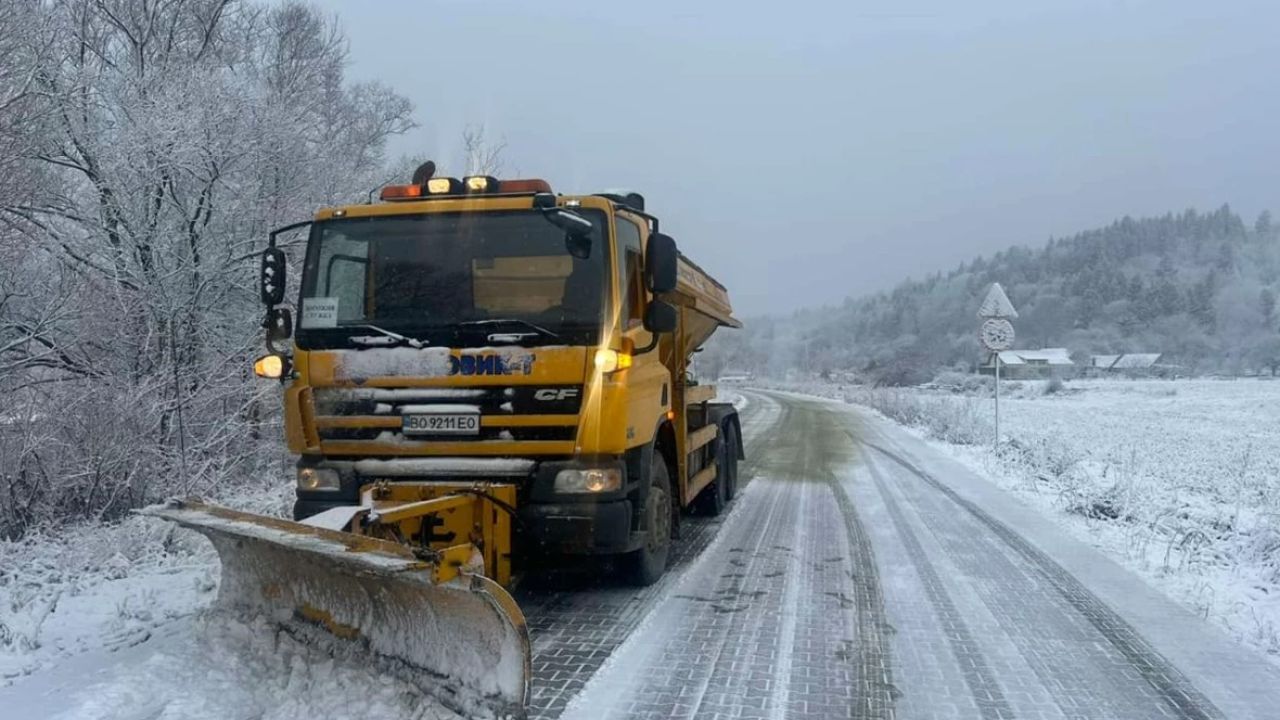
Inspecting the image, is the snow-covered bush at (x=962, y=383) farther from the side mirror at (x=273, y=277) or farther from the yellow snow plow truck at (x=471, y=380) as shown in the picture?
the side mirror at (x=273, y=277)

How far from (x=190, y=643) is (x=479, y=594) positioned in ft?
6.85

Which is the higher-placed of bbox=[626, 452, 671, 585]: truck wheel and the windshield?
the windshield

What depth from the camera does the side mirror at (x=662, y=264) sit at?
18.5 ft

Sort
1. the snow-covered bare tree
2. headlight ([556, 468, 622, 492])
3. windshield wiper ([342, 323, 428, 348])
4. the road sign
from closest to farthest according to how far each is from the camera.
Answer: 1. headlight ([556, 468, 622, 492])
2. windshield wiper ([342, 323, 428, 348])
3. the snow-covered bare tree
4. the road sign

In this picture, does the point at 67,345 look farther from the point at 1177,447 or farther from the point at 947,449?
the point at 1177,447

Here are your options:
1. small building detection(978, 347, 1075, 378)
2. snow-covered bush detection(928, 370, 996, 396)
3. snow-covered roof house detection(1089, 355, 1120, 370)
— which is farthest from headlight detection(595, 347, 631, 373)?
snow-covered roof house detection(1089, 355, 1120, 370)

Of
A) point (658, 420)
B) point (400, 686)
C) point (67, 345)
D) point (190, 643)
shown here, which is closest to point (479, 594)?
point (400, 686)

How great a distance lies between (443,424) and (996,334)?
1362 centimetres

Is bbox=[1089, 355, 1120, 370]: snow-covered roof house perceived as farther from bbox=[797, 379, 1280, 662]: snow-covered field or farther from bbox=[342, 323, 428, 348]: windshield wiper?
bbox=[342, 323, 428, 348]: windshield wiper

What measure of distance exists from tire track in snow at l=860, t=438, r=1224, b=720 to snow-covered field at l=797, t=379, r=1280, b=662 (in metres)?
0.66

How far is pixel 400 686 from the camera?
3.83 meters

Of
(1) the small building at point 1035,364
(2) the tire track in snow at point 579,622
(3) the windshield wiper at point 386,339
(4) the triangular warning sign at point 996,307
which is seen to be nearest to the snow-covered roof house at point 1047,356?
(1) the small building at point 1035,364

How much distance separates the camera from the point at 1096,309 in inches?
4722

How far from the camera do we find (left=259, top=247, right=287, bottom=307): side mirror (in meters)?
5.96
